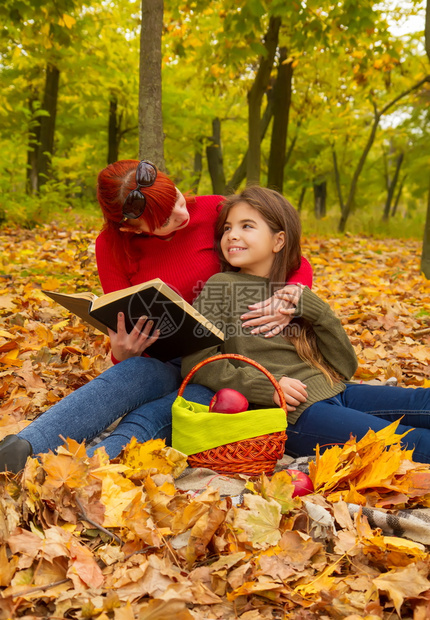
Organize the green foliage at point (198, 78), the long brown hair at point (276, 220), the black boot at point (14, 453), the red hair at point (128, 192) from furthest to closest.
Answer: the green foliage at point (198, 78), the long brown hair at point (276, 220), the red hair at point (128, 192), the black boot at point (14, 453)

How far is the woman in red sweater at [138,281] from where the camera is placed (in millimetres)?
2043

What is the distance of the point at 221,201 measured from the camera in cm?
289

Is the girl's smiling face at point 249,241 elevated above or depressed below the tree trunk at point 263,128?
→ below

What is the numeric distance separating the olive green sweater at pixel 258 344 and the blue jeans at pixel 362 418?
6 centimetres

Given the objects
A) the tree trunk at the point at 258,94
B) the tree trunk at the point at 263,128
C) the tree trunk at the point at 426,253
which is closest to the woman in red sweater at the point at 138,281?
the tree trunk at the point at 426,253

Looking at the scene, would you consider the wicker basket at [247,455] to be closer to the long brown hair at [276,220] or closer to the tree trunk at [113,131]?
the long brown hair at [276,220]

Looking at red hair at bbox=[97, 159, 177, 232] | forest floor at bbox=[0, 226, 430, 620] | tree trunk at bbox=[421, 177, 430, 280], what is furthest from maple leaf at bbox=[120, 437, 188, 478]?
tree trunk at bbox=[421, 177, 430, 280]

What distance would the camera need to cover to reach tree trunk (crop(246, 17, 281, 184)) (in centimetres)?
754

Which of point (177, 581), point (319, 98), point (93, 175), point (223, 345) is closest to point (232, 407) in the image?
point (223, 345)

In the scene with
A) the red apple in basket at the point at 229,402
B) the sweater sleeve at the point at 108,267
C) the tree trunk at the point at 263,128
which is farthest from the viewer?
the tree trunk at the point at 263,128

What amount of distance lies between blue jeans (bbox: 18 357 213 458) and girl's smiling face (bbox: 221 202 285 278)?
0.63 metres

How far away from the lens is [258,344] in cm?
241

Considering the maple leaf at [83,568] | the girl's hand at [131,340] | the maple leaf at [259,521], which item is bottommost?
the maple leaf at [83,568]

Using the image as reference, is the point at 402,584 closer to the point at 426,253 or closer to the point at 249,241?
the point at 249,241
